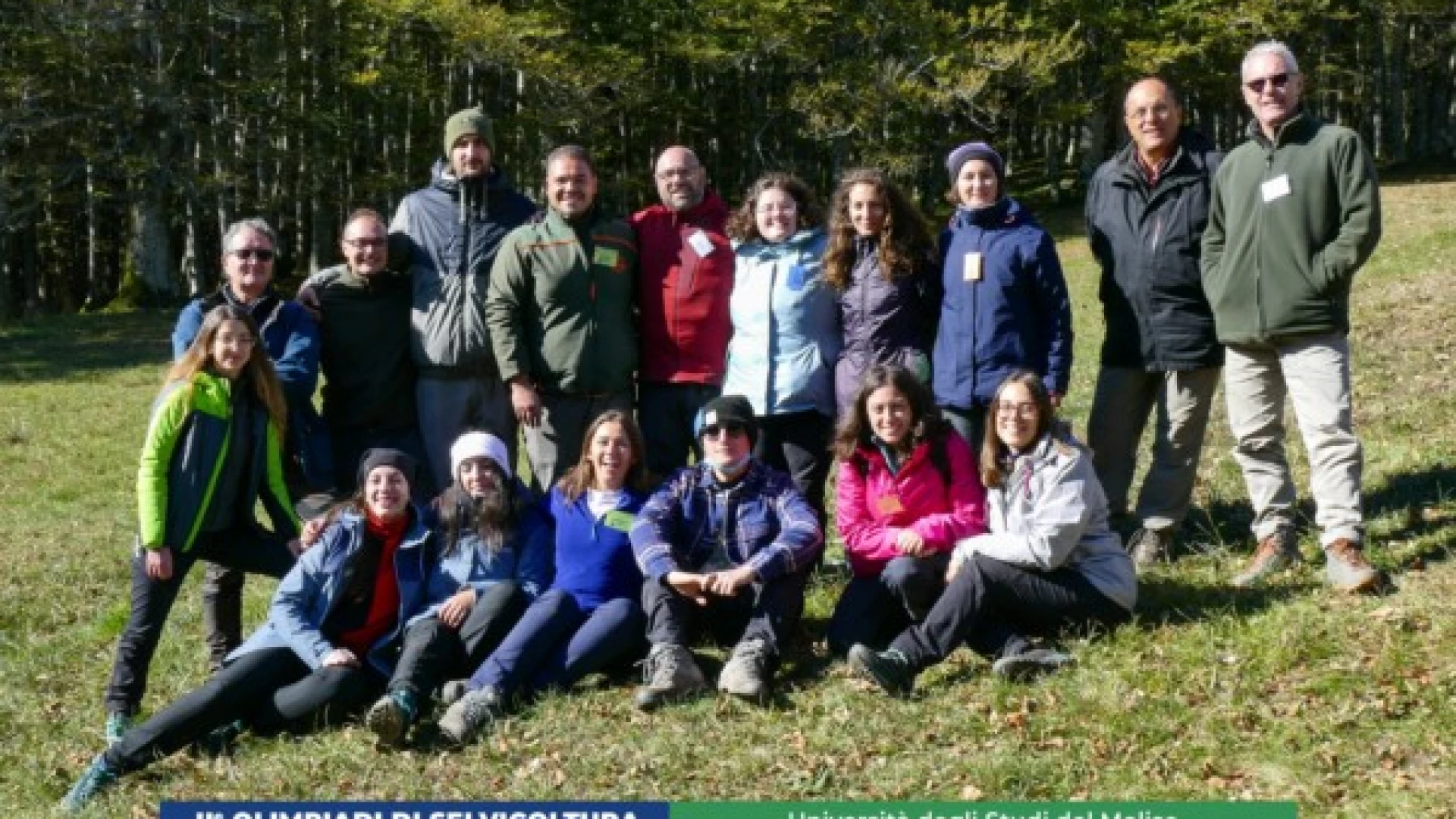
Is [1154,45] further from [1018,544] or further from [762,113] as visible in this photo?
[1018,544]

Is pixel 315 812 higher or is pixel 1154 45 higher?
pixel 1154 45

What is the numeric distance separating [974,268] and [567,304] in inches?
86.0

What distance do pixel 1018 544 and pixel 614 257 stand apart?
274 cm

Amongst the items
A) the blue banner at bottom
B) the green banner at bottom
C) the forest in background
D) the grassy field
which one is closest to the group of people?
the grassy field

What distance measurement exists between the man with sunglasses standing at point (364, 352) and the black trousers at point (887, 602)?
2450 millimetres

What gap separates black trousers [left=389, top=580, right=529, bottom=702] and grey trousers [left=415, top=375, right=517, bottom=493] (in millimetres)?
1210

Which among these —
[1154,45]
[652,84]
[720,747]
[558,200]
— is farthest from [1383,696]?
[1154,45]

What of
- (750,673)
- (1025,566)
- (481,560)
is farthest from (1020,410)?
(481,560)

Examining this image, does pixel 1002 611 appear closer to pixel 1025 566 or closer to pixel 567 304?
pixel 1025 566

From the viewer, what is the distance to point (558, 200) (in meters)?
7.59

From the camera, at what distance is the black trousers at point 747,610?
6.55 meters

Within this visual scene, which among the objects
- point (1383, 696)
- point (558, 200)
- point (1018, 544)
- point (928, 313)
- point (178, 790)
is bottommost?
point (178, 790)

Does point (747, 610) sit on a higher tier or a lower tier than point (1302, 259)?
lower

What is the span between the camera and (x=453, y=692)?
6508 mm
